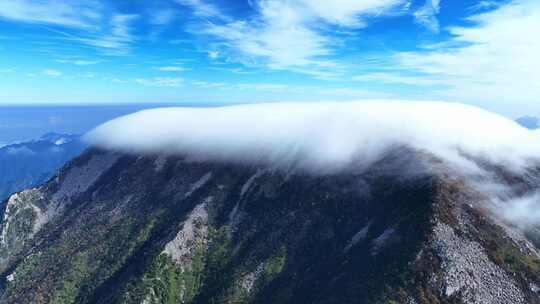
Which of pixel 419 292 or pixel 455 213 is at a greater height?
pixel 455 213

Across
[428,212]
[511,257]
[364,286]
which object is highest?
[428,212]

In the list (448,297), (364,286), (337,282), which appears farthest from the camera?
(337,282)

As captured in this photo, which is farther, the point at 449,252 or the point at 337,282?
the point at 337,282

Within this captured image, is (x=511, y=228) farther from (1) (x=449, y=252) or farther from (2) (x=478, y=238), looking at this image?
(1) (x=449, y=252)

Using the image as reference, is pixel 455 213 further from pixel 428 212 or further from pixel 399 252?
pixel 399 252

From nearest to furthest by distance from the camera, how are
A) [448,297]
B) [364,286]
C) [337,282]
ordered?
[448,297] → [364,286] → [337,282]

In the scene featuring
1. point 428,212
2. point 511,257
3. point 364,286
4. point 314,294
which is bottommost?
point 314,294

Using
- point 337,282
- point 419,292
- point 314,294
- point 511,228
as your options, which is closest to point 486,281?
point 419,292

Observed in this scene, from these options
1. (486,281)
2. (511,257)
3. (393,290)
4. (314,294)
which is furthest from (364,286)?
(511,257)

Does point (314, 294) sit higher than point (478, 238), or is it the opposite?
point (478, 238)
